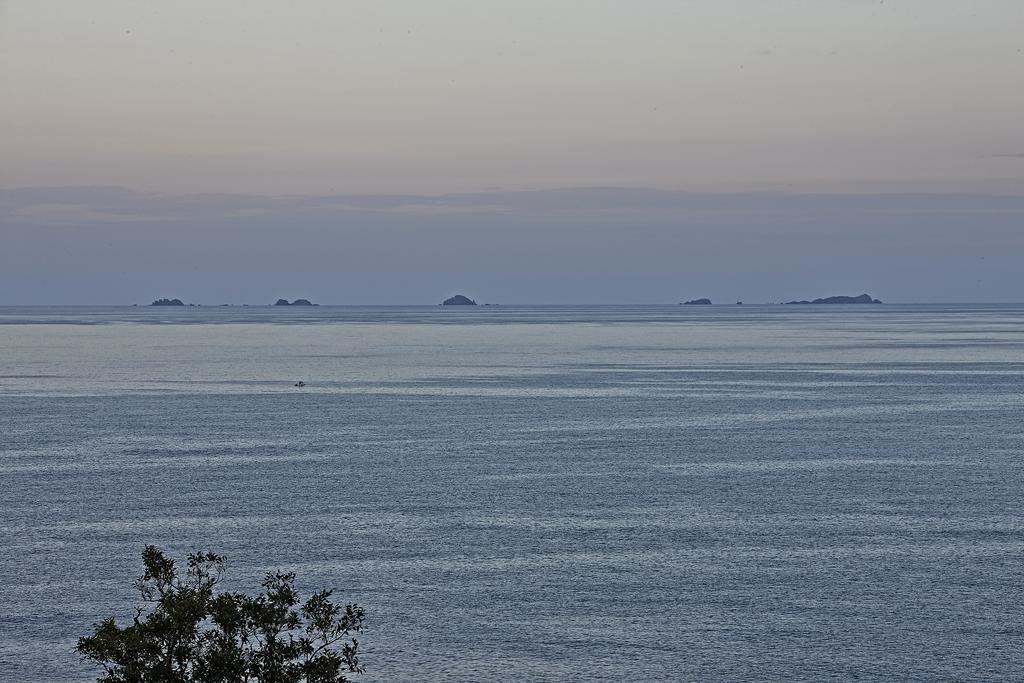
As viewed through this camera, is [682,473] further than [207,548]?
Yes

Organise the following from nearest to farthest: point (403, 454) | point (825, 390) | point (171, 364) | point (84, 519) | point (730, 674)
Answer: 1. point (730, 674)
2. point (84, 519)
3. point (403, 454)
4. point (825, 390)
5. point (171, 364)

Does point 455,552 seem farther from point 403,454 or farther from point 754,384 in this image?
point 754,384

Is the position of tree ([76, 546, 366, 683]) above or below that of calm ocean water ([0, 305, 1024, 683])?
above

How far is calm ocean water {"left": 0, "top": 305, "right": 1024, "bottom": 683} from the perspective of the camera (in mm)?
22250

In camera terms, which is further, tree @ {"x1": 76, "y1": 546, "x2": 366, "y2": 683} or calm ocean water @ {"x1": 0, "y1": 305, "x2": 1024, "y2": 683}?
calm ocean water @ {"x1": 0, "y1": 305, "x2": 1024, "y2": 683}

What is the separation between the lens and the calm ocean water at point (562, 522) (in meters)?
22.2

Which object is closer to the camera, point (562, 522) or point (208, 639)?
point (208, 639)

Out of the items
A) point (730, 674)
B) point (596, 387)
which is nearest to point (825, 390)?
point (596, 387)

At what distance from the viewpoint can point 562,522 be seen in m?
32.8

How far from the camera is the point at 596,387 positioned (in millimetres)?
81688

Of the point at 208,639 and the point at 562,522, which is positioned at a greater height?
the point at 208,639

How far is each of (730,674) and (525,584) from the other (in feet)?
19.9

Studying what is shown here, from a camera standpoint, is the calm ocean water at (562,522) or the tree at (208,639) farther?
the calm ocean water at (562,522)

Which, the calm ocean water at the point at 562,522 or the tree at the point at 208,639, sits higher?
the tree at the point at 208,639
